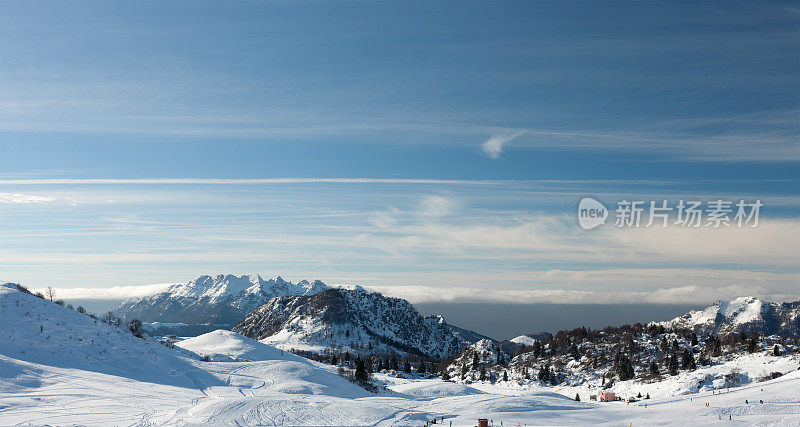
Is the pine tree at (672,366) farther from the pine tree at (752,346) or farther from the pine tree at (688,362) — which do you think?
the pine tree at (752,346)

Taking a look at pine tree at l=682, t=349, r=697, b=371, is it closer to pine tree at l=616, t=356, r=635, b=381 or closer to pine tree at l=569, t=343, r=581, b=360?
pine tree at l=616, t=356, r=635, b=381

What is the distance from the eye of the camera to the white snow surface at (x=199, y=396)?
42625 millimetres

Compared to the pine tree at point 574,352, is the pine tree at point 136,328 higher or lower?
higher

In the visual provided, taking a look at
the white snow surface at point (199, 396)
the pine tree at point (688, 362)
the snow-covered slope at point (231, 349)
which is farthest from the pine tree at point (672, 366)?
the snow-covered slope at point (231, 349)

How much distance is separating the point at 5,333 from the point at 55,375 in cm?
1904

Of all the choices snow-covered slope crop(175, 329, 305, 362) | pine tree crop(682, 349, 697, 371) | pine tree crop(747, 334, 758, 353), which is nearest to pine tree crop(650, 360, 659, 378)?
pine tree crop(682, 349, 697, 371)

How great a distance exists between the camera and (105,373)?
60.7 m

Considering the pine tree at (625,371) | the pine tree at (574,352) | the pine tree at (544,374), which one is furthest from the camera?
the pine tree at (574,352)

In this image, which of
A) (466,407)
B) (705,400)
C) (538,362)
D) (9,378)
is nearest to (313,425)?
(466,407)

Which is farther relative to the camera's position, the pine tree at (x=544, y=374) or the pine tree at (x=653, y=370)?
the pine tree at (x=544, y=374)

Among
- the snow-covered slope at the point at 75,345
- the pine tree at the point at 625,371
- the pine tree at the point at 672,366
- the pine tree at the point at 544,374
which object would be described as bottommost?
the pine tree at the point at 544,374

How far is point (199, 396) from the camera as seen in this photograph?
2098 inches

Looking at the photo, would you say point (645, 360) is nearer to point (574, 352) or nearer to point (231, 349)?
point (574, 352)

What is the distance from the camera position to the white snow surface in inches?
1678
